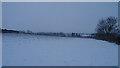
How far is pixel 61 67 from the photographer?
382cm

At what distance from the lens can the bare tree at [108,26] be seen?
994 inches

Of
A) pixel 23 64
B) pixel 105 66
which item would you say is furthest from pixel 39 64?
pixel 105 66

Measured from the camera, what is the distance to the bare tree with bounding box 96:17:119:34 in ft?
82.8

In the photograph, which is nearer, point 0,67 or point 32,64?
point 0,67

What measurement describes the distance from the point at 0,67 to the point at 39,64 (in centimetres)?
155

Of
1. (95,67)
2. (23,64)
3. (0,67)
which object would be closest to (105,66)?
(95,67)

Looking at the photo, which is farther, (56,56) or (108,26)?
(108,26)

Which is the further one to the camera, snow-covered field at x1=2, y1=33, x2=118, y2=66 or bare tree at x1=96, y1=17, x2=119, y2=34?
bare tree at x1=96, y1=17, x2=119, y2=34

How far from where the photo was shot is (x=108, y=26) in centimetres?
2575

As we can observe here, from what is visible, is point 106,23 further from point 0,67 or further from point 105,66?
point 0,67

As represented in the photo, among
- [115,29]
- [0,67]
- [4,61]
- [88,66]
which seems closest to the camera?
[0,67]

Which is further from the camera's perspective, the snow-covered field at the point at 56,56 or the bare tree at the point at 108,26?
the bare tree at the point at 108,26

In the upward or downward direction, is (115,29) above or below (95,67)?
below

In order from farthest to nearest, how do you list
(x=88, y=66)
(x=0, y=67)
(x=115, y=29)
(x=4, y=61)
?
1. (x=115, y=29)
2. (x=4, y=61)
3. (x=88, y=66)
4. (x=0, y=67)
